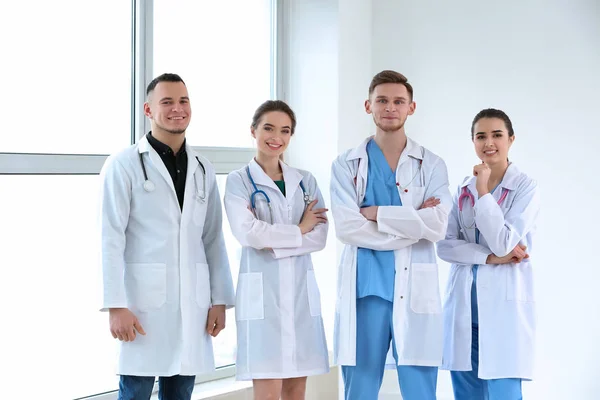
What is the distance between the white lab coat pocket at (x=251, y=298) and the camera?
8.30 ft

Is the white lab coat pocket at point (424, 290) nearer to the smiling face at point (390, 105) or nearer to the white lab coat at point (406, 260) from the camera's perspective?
the white lab coat at point (406, 260)

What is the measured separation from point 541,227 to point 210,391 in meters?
1.90

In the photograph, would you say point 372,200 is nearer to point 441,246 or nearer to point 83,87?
point 441,246

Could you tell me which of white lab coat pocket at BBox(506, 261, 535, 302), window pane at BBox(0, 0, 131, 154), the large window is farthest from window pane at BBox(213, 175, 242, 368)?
white lab coat pocket at BBox(506, 261, 535, 302)

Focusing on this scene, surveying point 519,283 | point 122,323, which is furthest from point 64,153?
point 519,283

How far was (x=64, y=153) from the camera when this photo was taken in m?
2.80

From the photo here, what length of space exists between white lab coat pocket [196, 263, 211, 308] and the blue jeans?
0.26 meters

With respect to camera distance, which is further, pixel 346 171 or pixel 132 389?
pixel 346 171

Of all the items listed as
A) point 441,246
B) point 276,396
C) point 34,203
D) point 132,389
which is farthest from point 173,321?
point 441,246

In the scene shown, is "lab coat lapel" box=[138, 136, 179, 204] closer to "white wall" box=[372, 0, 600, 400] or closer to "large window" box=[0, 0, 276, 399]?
"large window" box=[0, 0, 276, 399]

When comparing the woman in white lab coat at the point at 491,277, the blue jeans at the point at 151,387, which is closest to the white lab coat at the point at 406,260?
the woman in white lab coat at the point at 491,277

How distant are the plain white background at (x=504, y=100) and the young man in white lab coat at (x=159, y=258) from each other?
1.44 meters

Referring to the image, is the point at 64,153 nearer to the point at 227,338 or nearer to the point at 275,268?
the point at 275,268

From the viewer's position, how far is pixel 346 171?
2.70 metres
